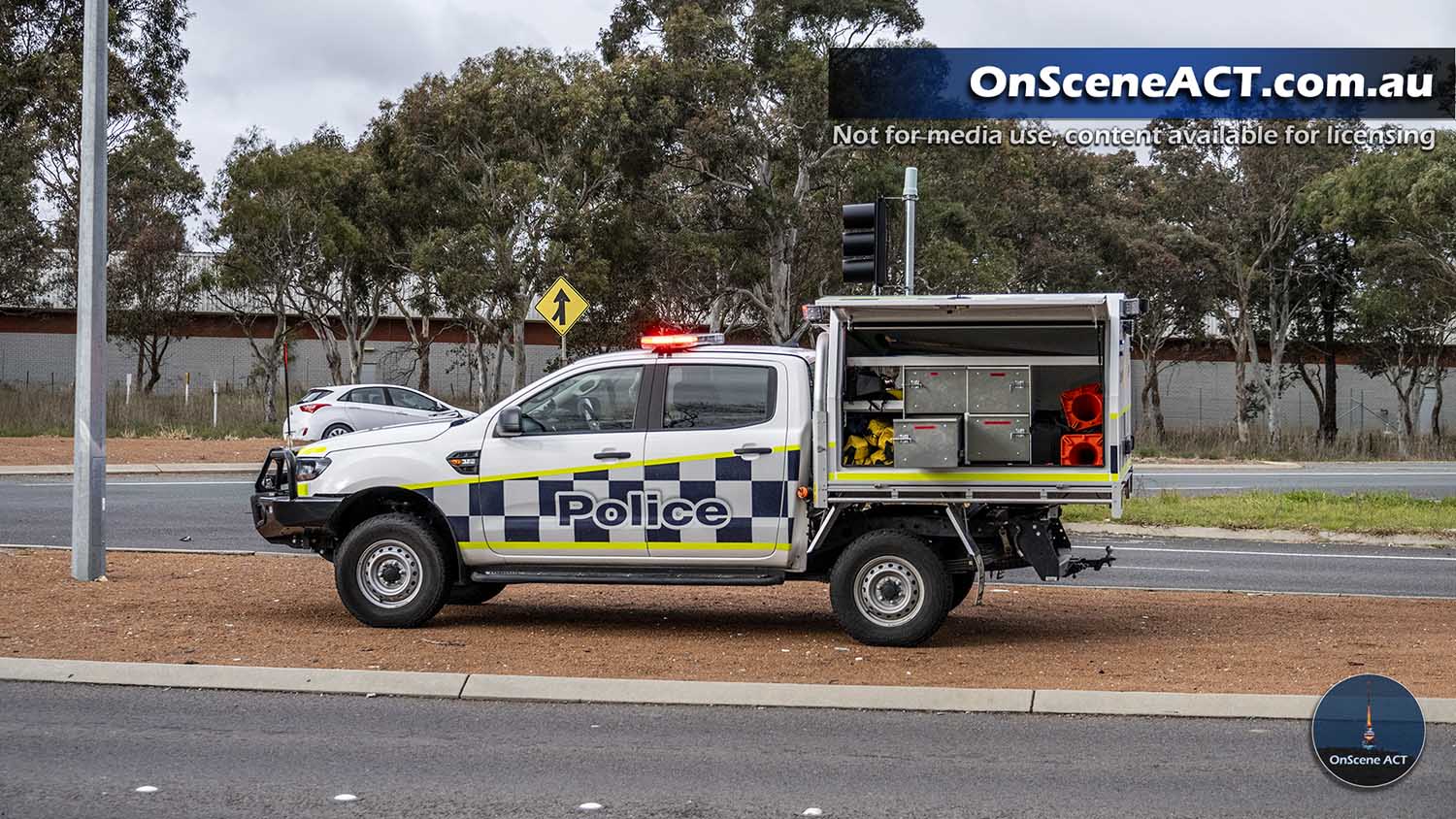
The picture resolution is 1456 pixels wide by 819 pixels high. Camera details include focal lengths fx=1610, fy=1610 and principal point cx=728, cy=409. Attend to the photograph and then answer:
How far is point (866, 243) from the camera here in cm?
1534

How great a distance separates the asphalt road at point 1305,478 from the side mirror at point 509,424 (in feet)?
44.0

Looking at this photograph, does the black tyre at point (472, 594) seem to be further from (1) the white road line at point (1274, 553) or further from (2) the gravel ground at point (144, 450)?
(2) the gravel ground at point (144, 450)

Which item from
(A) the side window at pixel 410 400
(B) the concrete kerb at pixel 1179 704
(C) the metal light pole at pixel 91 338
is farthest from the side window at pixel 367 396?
(B) the concrete kerb at pixel 1179 704

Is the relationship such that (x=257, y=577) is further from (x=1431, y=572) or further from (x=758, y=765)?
(x=1431, y=572)

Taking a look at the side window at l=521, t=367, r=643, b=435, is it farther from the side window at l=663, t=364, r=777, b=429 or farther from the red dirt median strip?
the red dirt median strip

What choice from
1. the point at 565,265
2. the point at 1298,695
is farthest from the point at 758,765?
the point at 565,265

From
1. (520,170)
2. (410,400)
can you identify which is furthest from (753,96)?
(410,400)

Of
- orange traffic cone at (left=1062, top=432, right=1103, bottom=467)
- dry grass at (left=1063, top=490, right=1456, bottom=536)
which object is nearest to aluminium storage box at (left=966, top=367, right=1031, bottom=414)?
orange traffic cone at (left=1062, top=432, right=1103, bottom=467)

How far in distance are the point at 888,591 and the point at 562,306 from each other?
13808mm

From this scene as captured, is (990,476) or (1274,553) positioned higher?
(990,476)

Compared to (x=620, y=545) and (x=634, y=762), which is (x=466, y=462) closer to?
(x=620, y=545)

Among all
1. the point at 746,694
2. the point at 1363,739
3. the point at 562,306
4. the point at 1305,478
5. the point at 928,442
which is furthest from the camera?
the point at 1305,478

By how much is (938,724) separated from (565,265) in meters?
30.1

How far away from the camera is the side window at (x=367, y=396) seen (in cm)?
3319
